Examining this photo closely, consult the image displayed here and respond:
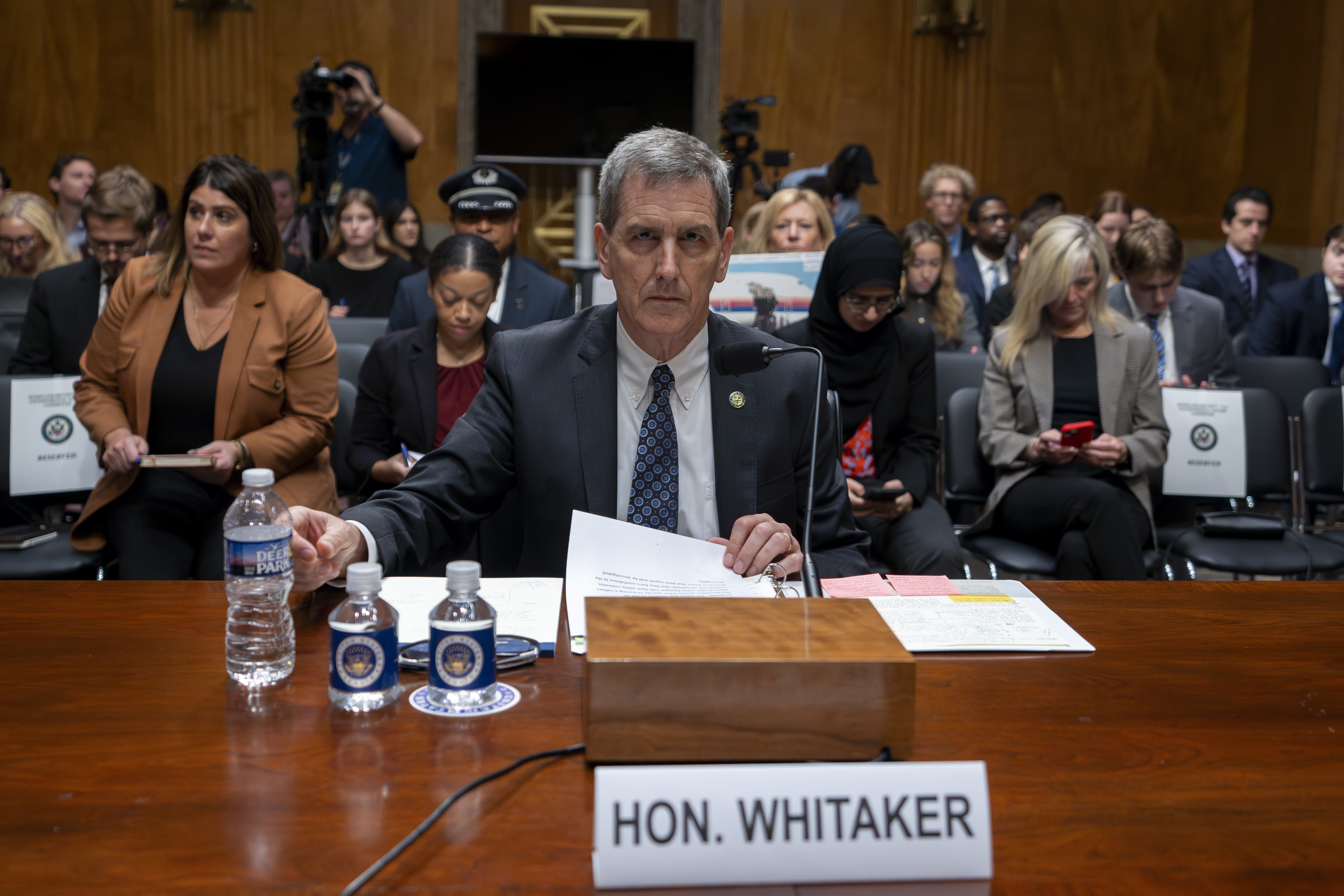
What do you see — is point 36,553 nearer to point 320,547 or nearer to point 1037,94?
point 320,547

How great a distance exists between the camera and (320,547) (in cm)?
152

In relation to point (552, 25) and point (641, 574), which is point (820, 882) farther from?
point (552, 25)

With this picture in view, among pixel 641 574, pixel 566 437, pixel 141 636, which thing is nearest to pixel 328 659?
pixel 141 636

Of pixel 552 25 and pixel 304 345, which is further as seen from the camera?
pixel 552 25

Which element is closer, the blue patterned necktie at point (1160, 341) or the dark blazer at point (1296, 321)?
the blue patterned necktie at point (1160, 341)

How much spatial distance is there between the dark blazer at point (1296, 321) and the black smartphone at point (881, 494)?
2.92 m

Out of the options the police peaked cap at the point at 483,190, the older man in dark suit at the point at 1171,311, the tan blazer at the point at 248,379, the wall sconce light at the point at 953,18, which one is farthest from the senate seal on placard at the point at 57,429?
the wall sconce light at the point at 953,18

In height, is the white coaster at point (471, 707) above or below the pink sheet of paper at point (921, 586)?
below

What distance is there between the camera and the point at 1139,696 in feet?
4.51

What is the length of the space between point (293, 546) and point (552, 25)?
26.3 feet

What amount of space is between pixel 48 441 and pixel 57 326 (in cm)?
72

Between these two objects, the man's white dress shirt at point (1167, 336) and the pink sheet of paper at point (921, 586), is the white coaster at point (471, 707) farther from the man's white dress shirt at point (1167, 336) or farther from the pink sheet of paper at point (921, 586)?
the man's white dress shirt at point (1167, 336)

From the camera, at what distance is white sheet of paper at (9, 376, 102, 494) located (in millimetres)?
3232

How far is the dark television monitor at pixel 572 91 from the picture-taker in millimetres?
8227
